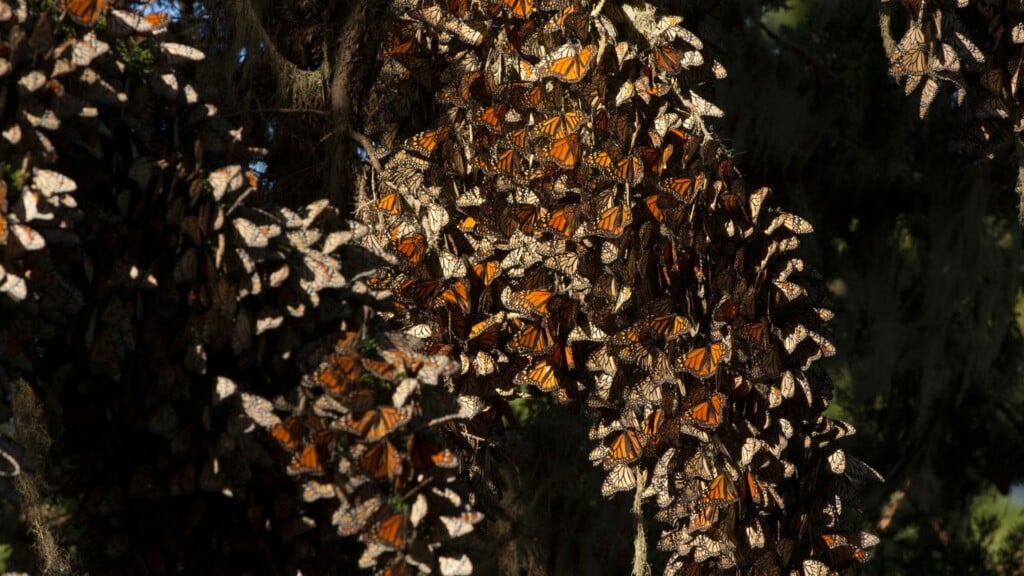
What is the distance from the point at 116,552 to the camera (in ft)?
6.02

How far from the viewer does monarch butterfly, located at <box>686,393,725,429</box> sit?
2156 millimetres

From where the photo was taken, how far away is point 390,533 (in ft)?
5.75

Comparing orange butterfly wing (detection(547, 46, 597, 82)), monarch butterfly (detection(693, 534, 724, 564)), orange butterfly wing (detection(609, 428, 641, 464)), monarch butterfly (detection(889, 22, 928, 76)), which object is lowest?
monarch butterfly (detection(693, 534, 724, 564))

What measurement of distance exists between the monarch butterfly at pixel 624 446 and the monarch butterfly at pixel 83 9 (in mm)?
1149

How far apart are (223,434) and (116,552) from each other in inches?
9.9

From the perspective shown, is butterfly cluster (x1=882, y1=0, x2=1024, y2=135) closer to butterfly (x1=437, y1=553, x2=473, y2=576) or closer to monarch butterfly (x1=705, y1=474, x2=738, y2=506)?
monarch butterfly (x1=705, y1=474, x2=738, y2=506)

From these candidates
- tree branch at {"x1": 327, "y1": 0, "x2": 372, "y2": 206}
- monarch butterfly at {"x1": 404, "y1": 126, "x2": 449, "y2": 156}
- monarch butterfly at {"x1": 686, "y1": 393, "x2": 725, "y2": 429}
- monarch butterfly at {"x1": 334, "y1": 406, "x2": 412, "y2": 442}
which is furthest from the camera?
tree branch at {"x1": 327, "y1": 0, "x2": 372, "y2": 206}

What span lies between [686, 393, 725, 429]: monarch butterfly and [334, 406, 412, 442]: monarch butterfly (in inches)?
24.3

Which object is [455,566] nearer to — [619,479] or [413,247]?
[619,479]

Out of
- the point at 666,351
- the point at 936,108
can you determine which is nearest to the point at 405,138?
the point at 666,351

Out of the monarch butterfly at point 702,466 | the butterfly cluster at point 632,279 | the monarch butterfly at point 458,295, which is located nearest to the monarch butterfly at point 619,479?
the butterfly cluster at point 632,279

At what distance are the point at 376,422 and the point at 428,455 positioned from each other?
0.10 m

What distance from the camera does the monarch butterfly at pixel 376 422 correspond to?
174 cm

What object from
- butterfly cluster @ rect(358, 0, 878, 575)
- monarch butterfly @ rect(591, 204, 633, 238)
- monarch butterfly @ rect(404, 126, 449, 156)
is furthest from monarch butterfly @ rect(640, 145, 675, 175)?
monarch butterfly @ rect(404, 126, 449, 156)
